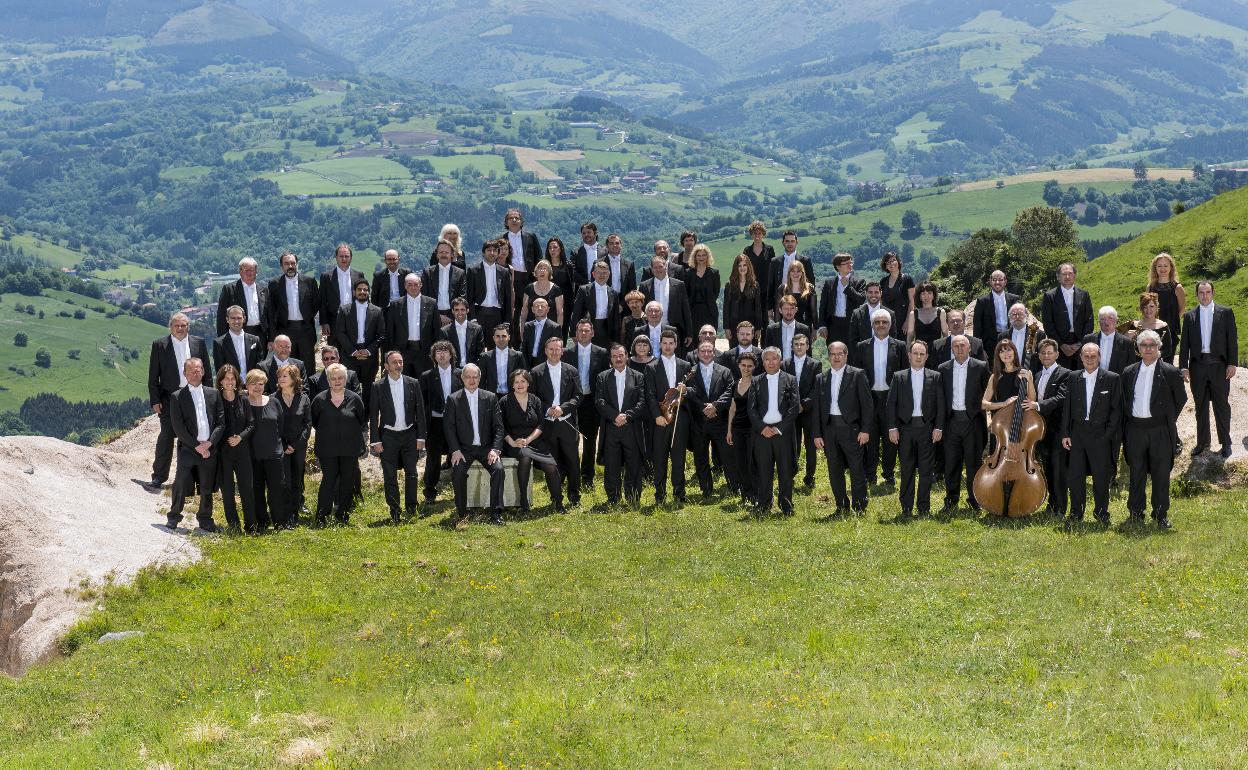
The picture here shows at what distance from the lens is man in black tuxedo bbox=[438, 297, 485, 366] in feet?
A: 63.1

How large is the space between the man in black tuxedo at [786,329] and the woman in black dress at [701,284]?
1.26 m

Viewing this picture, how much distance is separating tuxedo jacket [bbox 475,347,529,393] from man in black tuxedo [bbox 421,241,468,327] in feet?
5.19

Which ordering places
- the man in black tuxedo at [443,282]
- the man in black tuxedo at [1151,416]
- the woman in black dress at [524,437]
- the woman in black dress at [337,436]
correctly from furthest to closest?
the man in black tuxedo at [443,282]
the woman in black dress at [524,437]
the woman in black dress at [337,436]
the man in black tuxedo at [1151,416]

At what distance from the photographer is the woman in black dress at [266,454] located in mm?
17312

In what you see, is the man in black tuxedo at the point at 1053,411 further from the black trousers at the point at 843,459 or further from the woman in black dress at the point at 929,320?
the black trousers at the point at 843,459

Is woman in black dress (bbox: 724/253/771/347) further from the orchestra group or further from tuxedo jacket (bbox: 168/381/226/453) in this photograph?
tuxedo jacket (bbox: 168/381/226/453)

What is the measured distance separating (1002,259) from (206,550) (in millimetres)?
47973

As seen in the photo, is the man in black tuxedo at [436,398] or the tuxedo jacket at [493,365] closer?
the man in black tuxedo at [436,398]

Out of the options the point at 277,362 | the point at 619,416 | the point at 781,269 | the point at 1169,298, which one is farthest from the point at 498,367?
the point at 1169,298

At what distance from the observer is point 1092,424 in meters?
16.4

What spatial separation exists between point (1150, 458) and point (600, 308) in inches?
327

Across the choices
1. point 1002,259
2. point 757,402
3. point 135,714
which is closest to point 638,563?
point 757,402

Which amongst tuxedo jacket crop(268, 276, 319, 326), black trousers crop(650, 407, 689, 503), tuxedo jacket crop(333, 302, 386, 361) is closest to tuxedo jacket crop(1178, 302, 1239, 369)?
black trousers crop(650, 407, 689, 503)

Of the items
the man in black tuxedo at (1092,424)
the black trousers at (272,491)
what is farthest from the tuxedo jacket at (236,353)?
the man in black tuxedo at (1092,424)
